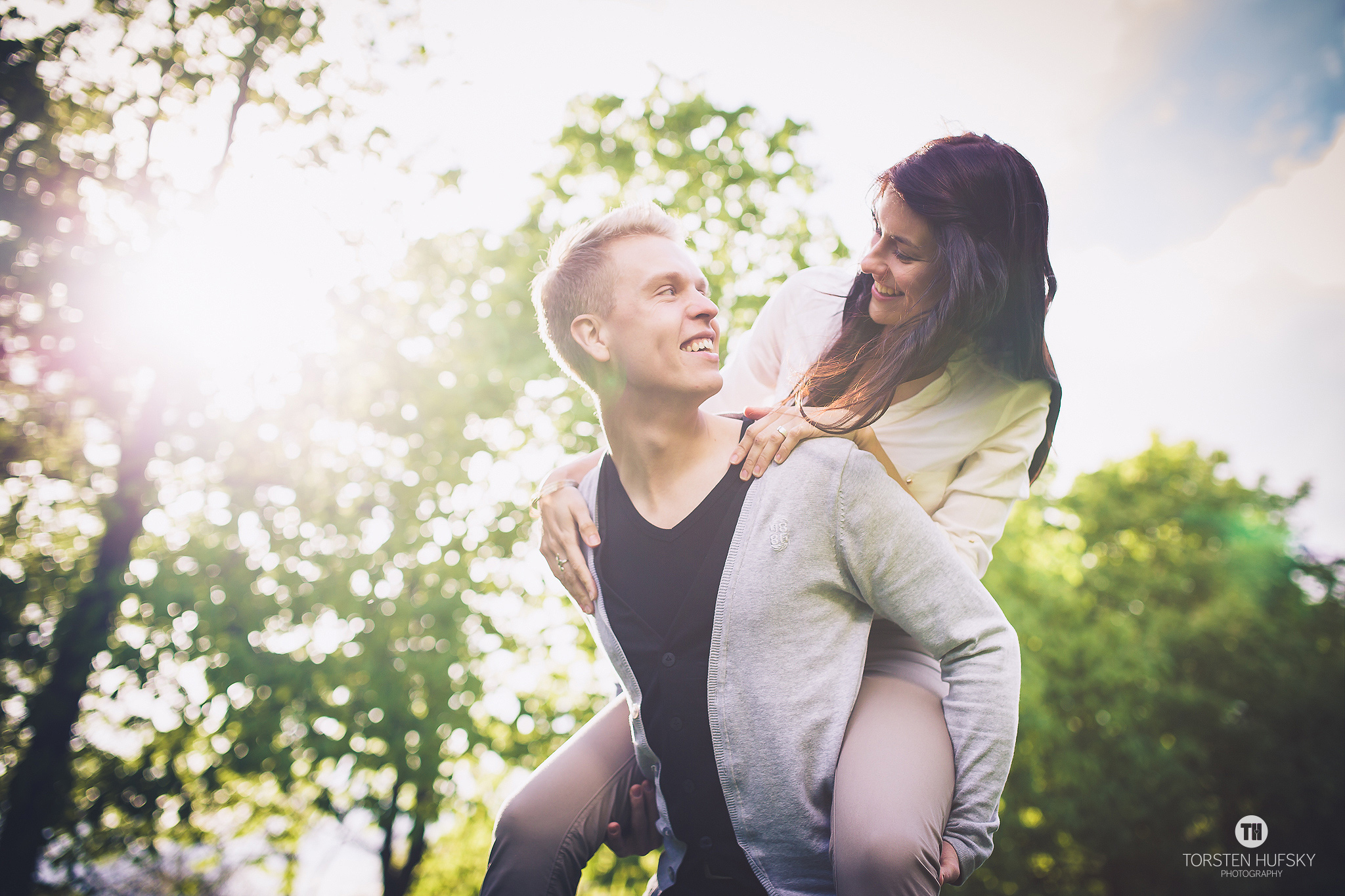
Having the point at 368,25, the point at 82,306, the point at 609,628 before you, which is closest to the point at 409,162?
the point at 368,25

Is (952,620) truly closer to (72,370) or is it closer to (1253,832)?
(72,370)

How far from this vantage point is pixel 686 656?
209 cm

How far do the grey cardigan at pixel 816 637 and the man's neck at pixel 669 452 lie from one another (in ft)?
0.87

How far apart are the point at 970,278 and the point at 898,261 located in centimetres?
29

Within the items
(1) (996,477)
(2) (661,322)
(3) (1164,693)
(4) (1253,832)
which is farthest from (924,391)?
(4) (1253,832)

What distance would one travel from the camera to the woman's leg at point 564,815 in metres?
2.08

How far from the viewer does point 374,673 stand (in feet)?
19.9

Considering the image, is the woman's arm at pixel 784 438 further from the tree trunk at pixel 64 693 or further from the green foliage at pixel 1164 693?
the green foliage at pixel 1164 693

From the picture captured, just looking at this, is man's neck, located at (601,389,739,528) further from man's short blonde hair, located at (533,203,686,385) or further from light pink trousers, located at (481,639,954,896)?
light pink trousers, located at (481,639,954,896)

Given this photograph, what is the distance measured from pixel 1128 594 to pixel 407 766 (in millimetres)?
19193

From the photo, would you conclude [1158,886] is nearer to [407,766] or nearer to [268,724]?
[407,766]

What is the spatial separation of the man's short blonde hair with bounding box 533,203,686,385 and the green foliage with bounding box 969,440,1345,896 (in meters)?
9.88

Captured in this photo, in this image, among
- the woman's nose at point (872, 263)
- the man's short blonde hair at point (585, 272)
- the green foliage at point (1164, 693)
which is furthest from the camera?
the green foliage at point (1164, 693)

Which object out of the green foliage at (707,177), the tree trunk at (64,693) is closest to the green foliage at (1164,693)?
the green foliage at (707,177)
